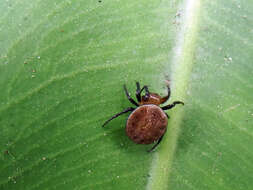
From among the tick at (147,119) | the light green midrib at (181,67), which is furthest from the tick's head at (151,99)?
the light green midrib at (181,67)

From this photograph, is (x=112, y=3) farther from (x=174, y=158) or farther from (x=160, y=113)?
(x=174, y=158)

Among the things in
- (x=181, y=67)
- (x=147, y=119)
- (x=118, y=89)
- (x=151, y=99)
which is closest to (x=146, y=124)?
(x=147, y=119)

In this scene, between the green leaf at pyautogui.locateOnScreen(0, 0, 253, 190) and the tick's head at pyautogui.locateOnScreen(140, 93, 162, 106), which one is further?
the tick's head at pyautogui.locateOnScreen(140, 93, 162, 106)

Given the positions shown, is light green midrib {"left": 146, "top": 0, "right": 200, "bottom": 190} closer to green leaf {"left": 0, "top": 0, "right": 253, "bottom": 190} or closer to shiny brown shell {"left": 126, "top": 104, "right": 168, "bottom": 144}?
green leaf {"left": 0, "top": 0, "right": 253, "bottom": 190}

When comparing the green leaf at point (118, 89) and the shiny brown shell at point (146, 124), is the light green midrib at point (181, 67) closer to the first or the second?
the green leaf at point (118, 89)

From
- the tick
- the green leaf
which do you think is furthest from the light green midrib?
the tick

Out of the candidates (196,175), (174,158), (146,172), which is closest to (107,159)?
(146,172)

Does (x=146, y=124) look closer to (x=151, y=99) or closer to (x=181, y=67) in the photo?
(x=151, y=99)
